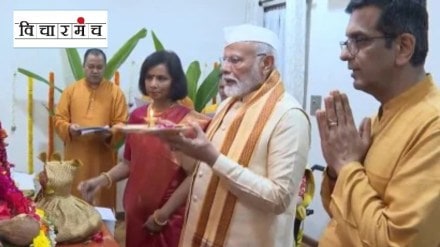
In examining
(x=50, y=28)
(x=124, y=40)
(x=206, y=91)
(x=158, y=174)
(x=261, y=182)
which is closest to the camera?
(x=261, y=182)

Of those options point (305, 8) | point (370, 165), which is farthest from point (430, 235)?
point (305, 8)

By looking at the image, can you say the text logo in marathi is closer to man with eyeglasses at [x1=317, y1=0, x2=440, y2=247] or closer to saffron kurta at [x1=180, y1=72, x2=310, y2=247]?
saffron kurta at [x1=180, y1=72, x2=310, y2=247]

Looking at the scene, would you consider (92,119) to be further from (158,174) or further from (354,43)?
(354,43)

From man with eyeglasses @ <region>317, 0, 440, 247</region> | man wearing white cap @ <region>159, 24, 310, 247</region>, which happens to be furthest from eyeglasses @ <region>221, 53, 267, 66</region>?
man with eyeglasses @ <region>317, 0, 440, 247</region>

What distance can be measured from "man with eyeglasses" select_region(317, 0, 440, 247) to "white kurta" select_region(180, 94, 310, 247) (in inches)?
17.1

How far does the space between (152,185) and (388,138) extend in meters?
1.31

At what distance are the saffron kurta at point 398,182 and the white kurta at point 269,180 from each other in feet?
1.45

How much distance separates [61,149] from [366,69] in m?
3.94

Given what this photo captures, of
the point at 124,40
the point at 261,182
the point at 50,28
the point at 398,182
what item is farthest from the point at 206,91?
the point at 398,182

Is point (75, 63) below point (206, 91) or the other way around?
the other way around

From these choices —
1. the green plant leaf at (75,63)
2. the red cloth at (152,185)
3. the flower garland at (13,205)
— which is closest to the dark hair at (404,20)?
the flower garland at (13,205)

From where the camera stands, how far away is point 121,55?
4.23m

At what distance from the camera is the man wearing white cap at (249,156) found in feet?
4.79

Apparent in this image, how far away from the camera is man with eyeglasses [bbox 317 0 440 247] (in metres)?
0.88
